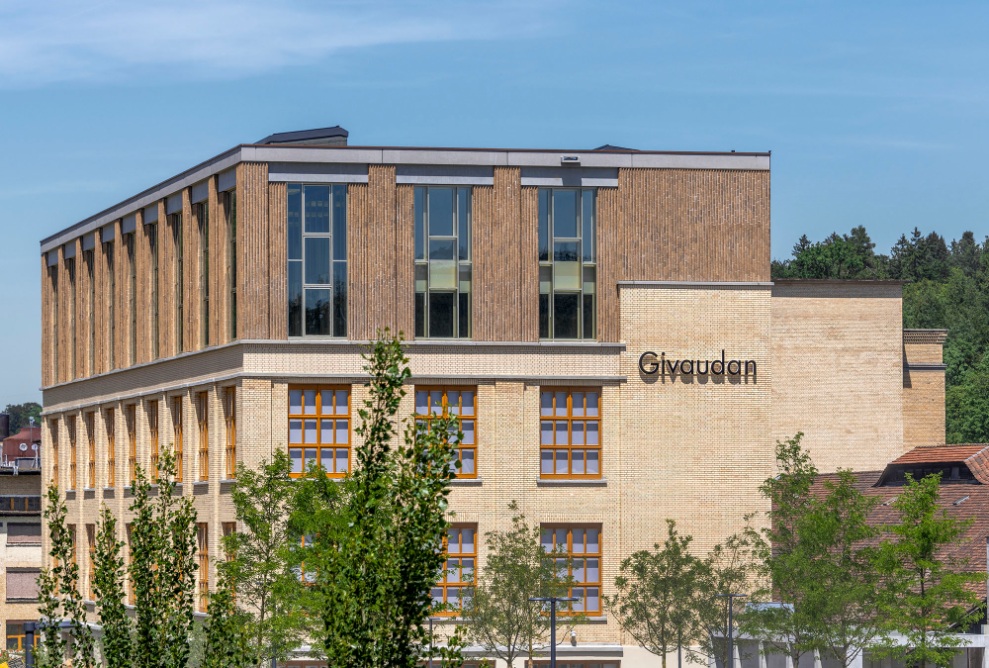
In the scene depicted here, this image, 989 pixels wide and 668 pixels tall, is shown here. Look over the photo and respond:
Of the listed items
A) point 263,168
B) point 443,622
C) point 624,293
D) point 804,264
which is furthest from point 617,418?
point 804,264

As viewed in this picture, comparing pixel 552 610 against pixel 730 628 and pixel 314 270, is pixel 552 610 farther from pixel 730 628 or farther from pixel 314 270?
pixel 314 270

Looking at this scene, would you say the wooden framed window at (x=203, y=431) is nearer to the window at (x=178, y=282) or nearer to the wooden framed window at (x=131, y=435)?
the window at (x=178, y=282)

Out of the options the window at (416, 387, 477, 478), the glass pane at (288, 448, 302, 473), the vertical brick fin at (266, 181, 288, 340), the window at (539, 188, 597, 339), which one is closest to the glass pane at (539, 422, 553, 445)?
the window at (416, 387, 477, 478)

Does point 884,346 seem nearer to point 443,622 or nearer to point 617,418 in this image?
point 617,418

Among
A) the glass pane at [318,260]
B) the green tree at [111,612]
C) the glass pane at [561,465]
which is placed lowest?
the green tree at [111,612]

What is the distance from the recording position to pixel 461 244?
243 ft

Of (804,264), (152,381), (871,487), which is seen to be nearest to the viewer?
(871,487)

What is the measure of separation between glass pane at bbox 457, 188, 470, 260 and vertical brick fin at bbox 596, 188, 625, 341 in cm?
527

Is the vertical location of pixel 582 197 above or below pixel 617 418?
above

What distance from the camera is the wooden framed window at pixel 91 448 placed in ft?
303

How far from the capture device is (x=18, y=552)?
384 feet

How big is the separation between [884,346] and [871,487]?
6.04 meters

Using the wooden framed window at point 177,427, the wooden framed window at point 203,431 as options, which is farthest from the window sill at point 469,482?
the wooden framed window at point 177,427

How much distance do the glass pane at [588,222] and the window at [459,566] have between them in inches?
465
